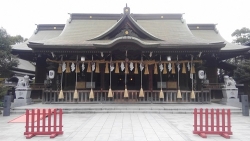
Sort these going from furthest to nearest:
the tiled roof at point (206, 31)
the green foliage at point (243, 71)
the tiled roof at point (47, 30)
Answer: the tiled roof at point (47, 30) < the tiled roof at point (206, 31) < the green foliage at point (243, 71)

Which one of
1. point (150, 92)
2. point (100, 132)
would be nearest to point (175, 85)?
point (150, 92)

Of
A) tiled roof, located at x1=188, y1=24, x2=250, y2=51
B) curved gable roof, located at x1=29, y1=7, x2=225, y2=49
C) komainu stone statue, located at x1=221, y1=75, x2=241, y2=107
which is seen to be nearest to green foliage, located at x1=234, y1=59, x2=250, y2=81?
komainu stone statue, located at x1=221, y1=75, x2=241, y2=107

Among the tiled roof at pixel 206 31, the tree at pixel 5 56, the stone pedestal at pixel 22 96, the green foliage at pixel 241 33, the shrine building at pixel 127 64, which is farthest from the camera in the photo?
the green foliage at pixel 241 33

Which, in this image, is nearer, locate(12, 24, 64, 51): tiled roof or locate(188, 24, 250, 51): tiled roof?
locate(188, 24, 250, 51): tiled roof

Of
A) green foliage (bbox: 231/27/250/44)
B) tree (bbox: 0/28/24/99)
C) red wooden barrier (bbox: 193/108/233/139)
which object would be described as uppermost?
green foliage (bbox: 231/27/250/44)

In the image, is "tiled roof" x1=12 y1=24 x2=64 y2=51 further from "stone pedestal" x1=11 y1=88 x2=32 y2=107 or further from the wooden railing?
the wooden railing

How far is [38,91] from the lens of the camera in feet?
54.8

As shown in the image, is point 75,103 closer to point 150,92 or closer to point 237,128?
point 150,92

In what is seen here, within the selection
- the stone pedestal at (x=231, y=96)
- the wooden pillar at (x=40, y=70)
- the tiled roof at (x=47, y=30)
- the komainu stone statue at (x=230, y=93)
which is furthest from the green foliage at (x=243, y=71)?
the tiled roof at (x=47, y=30)

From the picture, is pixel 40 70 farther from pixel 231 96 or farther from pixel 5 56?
pixel 231 96

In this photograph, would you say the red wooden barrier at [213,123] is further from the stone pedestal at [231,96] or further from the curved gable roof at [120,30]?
the stone pedestal at [231,96]

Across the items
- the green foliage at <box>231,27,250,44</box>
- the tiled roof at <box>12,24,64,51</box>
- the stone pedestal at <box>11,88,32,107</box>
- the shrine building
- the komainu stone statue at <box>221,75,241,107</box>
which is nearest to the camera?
the shrine building

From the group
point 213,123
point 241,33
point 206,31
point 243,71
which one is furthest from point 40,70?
point 241,33

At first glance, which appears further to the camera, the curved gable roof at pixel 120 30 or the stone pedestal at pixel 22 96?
the stone pedestal at pixel 22 96
